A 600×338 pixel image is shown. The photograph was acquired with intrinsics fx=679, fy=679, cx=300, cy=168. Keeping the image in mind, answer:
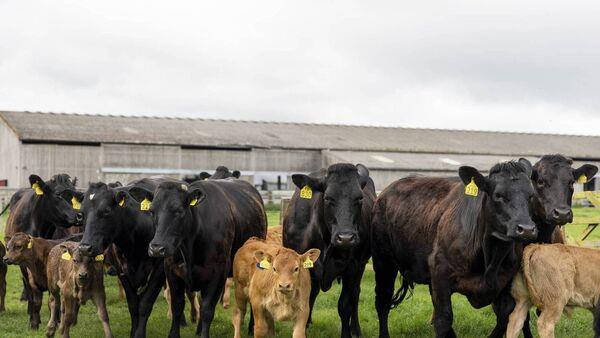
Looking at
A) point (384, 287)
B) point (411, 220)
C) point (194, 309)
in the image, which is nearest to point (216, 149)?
point (194, 309)

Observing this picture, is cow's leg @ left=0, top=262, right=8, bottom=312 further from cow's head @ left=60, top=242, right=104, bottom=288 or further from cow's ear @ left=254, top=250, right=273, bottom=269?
cow's ear @ left=254, top=250, right=273, bottom=269

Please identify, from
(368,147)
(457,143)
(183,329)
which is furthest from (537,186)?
(457,143)

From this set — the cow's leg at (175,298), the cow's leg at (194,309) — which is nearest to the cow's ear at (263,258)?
the cow's leg at (175,298)

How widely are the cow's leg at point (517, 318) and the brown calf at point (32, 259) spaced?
6.31 meters

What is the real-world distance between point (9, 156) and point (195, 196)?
1193 inches

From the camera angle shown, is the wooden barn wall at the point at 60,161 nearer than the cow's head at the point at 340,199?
No

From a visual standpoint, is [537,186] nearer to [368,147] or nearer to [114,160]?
[114,160]

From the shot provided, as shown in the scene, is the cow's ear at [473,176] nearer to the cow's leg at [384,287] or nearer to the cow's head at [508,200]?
the cow's head at [508,200]

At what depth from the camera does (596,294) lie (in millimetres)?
7008

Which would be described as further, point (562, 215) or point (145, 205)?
point (145, 205)

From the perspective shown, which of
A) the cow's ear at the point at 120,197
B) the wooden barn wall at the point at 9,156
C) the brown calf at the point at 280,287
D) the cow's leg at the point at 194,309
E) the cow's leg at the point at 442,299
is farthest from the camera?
the wooden barn wall at the point at 9,156

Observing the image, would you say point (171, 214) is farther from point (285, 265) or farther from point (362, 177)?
point (362, 177)

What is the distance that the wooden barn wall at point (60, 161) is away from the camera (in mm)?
32406

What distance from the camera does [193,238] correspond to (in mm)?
7816
